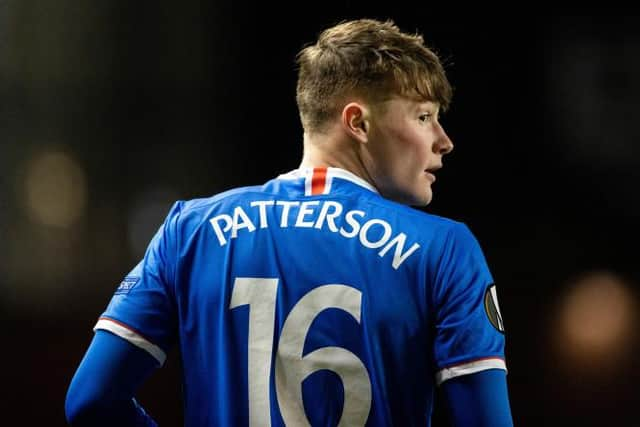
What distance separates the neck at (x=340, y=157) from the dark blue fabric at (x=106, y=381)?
0.97 feet

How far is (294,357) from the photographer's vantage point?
31.0 inches

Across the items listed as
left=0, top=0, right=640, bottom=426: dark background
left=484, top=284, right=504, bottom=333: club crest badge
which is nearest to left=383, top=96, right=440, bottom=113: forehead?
left=484, top=284, right=504, bottom=333: club crest badge

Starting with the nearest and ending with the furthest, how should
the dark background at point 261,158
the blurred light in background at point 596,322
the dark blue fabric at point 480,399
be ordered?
the dark blue fabric at point 480,399
the dark background at point 261,158
the blurred light in background at point 596,322

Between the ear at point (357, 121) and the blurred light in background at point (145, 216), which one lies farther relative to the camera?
the blurred light in background at point (145, 216)

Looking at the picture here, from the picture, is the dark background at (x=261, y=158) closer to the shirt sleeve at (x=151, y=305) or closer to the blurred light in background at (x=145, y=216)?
the blurred light in background at (x=145, y=216)

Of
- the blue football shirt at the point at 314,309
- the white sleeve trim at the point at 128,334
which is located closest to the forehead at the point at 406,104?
the blue football shirt at the point at 314,309

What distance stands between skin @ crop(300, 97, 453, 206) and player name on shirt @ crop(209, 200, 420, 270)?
9cm

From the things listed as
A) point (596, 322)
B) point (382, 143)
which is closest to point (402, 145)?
point (382, 143)

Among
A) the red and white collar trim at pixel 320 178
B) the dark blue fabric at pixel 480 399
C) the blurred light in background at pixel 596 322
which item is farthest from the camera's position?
the blurred light in background at pixel 596 322

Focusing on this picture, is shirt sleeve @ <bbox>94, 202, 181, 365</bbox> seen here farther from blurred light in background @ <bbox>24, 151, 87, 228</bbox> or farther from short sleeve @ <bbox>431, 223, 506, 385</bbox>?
blurred light in background @ <bbox>24, 151, 87, 228</bbox>

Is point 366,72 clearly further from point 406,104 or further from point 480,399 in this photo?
point 480,399

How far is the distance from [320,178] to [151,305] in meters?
0.23

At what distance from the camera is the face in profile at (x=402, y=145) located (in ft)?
2.97

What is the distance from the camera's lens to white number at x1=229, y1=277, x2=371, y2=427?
77 cm
